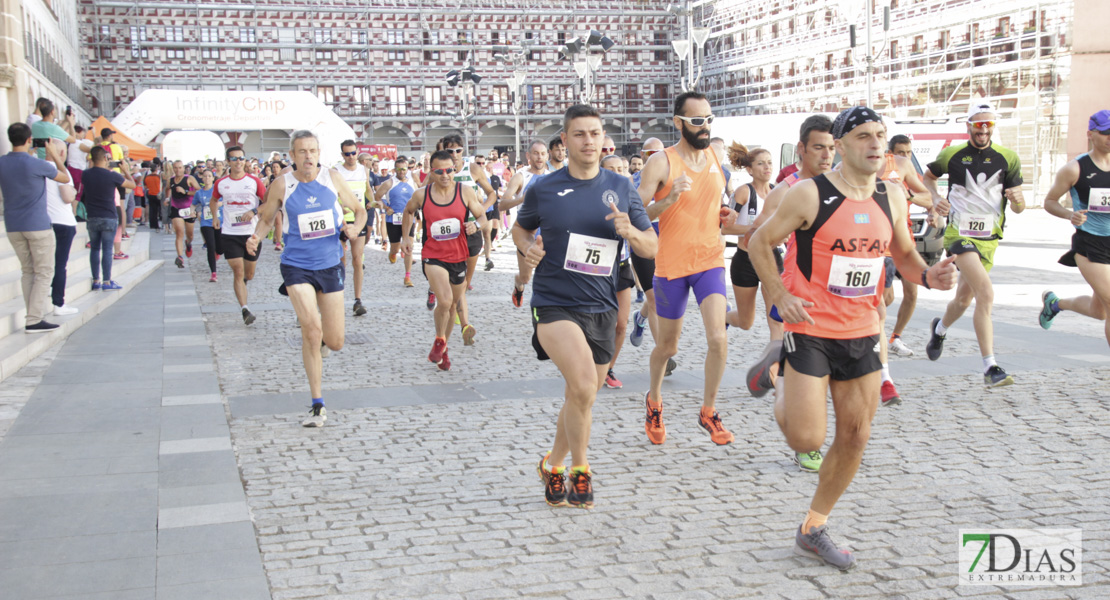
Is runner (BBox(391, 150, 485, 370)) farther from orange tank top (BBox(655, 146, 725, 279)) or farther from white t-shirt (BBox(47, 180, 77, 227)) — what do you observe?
white t-shirt (BBox(47, 180, 77, 227))

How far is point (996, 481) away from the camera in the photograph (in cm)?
504

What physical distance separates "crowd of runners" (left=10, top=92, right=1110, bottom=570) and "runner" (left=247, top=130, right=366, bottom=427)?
0.01 meters

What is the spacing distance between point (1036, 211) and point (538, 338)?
2763 centimetres

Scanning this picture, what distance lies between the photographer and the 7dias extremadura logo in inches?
151

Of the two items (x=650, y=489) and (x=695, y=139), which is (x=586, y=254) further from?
(x=695, y=139)

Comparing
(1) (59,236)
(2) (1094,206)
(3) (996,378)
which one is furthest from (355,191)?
(2) (1094,206)

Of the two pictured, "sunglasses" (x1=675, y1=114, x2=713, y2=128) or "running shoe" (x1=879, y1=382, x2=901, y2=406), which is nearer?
"sunglasses" (x1=675, y1=114, x2=713, y2=128)

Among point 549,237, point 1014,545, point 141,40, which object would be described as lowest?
point 1014,545

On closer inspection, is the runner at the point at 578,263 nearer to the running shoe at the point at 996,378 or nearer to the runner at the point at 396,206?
the running shoe at the point at 996,378

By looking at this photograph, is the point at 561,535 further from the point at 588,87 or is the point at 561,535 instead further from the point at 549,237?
the point at 588,87

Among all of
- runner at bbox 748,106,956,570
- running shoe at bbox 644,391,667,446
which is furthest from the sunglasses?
runner at bbox 748,106,956,570

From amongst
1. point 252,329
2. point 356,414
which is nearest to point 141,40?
point 252,329

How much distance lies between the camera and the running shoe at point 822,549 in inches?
156

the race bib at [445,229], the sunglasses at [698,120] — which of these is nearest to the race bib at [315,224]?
the race bib at [445,229]
